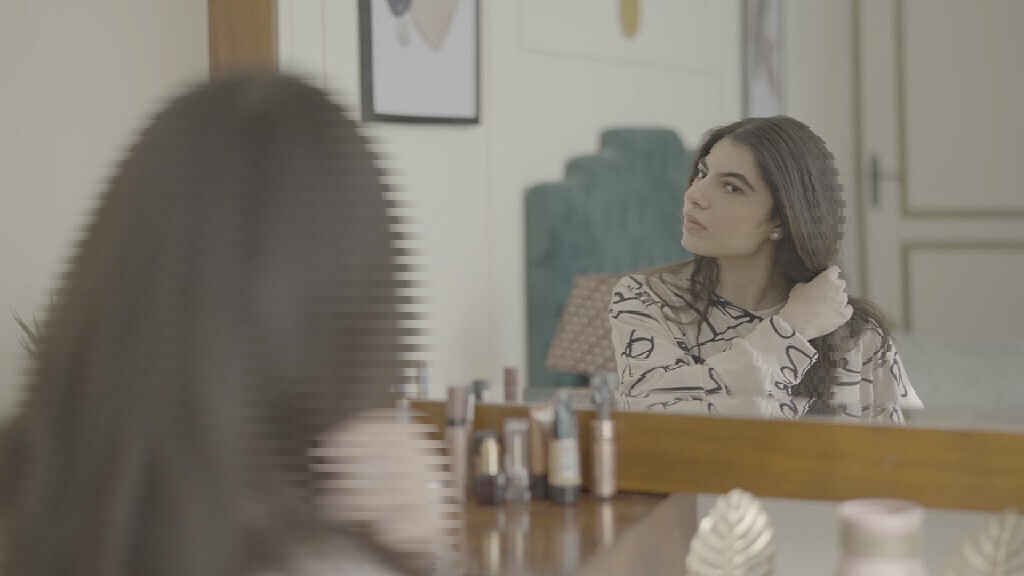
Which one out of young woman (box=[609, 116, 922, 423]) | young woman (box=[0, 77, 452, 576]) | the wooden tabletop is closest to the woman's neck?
young woman (box=[609, 116, 922, 423])

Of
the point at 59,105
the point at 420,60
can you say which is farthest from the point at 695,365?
the point at 59,105

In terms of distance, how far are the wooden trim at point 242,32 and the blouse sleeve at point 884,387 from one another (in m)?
0.74

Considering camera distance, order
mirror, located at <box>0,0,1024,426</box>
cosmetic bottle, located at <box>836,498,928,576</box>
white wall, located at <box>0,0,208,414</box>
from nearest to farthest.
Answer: cosmetic bottle, located at <box>836,498,928,576</box>
mirror, located at <box>0,0,1024,426</box>
white wall, located at <box>0,0,208,414</box>

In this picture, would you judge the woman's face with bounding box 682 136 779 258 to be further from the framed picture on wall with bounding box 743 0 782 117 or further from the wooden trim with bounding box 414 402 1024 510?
the wooden trim with bounding box 414 402 1024 510

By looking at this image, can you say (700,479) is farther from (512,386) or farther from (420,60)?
(420,60)

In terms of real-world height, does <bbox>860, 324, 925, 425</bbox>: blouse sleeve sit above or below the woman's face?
below

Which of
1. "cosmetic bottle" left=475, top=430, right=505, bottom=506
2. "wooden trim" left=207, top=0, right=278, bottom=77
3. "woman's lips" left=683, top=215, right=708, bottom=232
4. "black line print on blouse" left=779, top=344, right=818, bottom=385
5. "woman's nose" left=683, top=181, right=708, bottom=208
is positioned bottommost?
"cosmetic bottle" left=475, top=430, right=505, bottom=506

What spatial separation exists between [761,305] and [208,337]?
77cm

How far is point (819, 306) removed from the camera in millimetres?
1145

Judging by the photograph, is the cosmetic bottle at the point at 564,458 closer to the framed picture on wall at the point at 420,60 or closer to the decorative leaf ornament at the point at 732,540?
the decorative leaf ornament at the point at 732,540

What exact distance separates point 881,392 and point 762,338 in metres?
0.13

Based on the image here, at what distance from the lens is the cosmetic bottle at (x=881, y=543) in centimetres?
91

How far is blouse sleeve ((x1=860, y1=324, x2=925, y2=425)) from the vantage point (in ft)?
3.70

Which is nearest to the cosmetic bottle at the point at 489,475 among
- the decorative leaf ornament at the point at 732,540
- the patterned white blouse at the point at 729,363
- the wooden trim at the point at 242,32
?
the patterned white blouse at the point at 729,363
